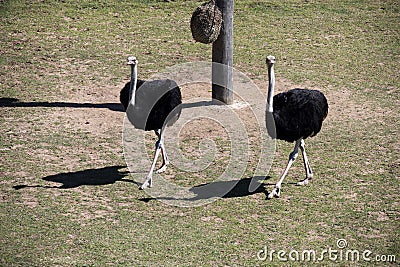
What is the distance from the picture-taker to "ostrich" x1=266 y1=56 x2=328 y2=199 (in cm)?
1085

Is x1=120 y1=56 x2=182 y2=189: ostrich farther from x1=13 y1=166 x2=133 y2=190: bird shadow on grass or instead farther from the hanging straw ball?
the hanging straw ball

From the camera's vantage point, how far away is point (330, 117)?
1393 cm

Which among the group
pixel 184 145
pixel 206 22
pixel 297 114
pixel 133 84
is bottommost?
pixel 184 145

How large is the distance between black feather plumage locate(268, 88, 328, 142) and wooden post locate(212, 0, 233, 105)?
3180 mm

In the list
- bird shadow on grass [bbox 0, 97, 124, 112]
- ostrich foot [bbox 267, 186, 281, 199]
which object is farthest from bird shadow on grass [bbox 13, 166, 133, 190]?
bird shadow on grass [bbox 0, 97, 124, 112]

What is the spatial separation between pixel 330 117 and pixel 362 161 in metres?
1.92

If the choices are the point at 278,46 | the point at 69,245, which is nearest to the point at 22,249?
the point at 69,245

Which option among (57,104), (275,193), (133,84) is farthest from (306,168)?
(57,104)

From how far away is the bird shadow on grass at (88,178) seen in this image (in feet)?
36.8

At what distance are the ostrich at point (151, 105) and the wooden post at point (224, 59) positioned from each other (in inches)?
115

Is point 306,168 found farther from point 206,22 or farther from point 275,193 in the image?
point 206,22

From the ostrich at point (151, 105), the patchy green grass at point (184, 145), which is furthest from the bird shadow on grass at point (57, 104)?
the ostrich at point (151, 105)

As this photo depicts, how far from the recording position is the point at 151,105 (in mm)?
11141

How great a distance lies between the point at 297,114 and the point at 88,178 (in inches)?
126
